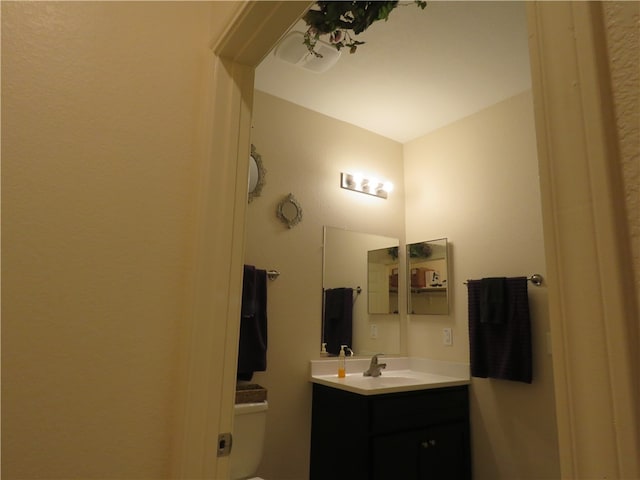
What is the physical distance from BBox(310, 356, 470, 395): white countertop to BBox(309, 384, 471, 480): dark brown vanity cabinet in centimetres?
4

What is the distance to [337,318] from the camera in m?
2.65

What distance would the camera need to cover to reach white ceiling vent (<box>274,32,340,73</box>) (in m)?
Answer: 1.96

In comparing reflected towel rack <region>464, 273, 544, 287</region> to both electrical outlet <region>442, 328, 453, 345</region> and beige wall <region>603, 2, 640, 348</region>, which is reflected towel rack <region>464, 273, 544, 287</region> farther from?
beige wall <region>603, 2, 640, 348</region>

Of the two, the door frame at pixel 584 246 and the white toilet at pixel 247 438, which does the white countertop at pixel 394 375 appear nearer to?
the white toilet at pixel 247 438

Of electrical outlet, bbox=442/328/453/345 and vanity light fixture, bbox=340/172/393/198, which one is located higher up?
vanity light fixture, bbox=340/172/393/198

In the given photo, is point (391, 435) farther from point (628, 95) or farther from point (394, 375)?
point (628, 95)

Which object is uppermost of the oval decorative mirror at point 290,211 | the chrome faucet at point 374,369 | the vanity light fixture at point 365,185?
the vanity light fixture at point 365,185

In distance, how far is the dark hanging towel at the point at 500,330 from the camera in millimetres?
2221

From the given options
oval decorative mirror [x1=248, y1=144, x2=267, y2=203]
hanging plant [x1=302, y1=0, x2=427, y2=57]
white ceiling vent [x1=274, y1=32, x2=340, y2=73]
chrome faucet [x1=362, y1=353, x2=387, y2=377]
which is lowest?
chrome faucet [x1=362, y1=353, x2=387, y2=377]

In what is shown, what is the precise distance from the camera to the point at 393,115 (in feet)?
9.18

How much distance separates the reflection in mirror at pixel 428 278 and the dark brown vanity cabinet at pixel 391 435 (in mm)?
593

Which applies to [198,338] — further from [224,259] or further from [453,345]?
[453,345]

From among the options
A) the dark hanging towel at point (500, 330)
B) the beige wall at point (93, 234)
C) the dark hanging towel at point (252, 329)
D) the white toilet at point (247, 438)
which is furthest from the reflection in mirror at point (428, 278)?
the beige wall at point (93, 234)

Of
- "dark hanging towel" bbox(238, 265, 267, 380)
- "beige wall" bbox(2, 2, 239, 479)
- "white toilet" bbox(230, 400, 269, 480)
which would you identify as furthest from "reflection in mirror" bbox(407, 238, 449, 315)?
"beige wall" bbox(2, 2, 239, 479)
